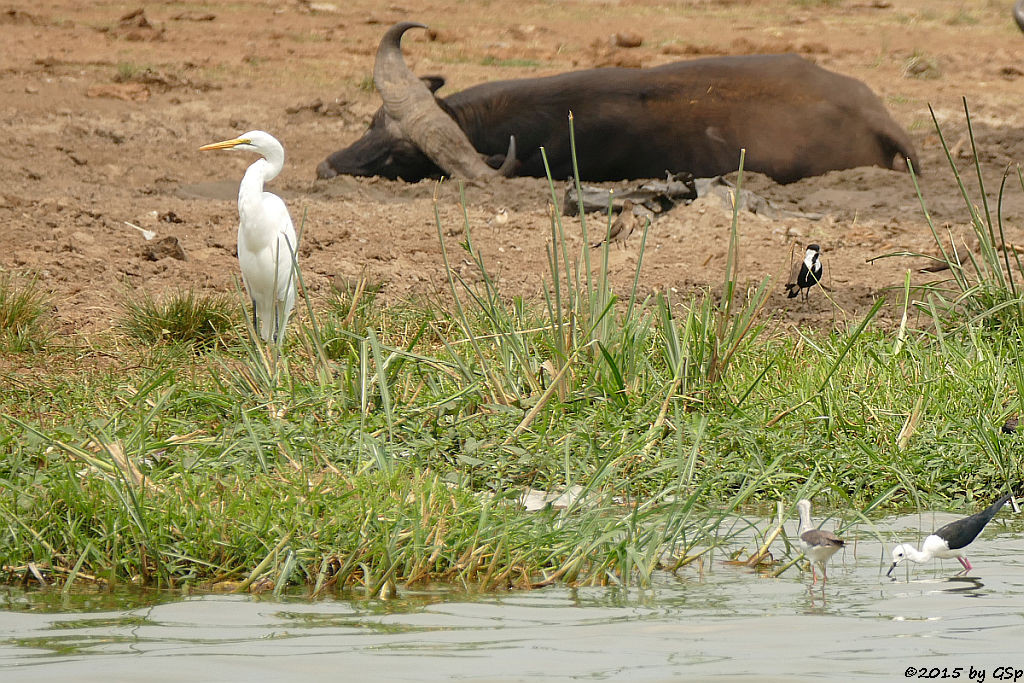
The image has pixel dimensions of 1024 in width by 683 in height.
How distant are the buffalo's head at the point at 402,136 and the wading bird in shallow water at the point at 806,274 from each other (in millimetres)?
3485

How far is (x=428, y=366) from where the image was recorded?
183 inches

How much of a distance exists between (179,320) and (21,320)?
65 centimetres

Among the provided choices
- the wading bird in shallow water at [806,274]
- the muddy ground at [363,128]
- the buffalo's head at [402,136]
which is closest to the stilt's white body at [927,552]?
the muddy ground at [363,128]

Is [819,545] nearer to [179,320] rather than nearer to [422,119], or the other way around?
[179,320]

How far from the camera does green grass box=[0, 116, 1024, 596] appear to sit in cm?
305

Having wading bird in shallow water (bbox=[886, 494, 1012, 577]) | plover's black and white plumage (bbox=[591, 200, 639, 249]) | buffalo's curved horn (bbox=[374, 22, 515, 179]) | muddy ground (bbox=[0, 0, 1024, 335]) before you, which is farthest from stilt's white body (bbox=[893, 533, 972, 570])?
buffalo's curved horn (bbox=[374, 22, 515, 179])

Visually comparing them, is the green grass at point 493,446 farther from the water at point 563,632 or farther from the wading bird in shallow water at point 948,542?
the wading bird in shallow water at point 948,542

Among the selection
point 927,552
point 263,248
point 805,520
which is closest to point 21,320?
point 263,248

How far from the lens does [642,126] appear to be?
9078 mm

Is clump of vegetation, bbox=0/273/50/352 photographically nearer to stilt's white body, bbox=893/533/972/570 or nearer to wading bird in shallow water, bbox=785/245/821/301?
wading bird in shallow water, bbox=785/245/821/301

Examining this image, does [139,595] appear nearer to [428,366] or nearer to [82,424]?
[82,424]

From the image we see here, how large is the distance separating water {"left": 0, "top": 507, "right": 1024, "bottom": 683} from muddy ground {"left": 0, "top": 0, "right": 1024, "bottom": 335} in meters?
1.85

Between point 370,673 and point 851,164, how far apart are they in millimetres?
7365

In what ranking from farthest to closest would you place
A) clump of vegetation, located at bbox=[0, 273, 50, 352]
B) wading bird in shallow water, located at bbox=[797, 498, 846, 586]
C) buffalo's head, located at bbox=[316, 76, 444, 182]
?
buffalo's head, located at bbox=[316, 76, 444, 182]
clump of vegetation, located at bbox=[0, 273, 50, 352]
wading bird in shallow water, located at bbox=[797, 498, 846, 586]
